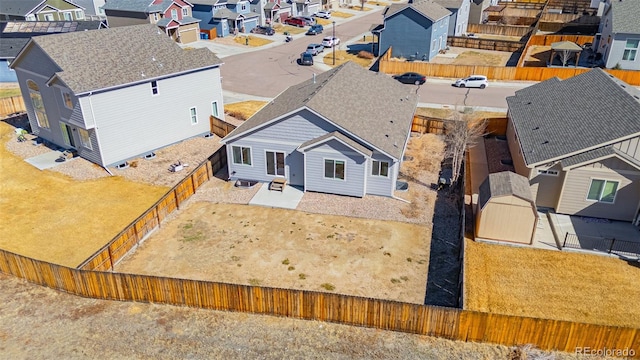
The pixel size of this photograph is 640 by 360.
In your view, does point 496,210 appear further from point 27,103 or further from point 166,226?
point 27,103

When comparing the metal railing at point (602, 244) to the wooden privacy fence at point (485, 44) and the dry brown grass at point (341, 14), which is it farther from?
the dry brown grass at point (341, 14)

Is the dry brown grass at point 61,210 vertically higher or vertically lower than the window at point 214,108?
lower

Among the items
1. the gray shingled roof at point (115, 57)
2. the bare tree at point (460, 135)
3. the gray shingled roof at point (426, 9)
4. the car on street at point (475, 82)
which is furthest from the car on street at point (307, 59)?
the bare tree at point (460, 135)

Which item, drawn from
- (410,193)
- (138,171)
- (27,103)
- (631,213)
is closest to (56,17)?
(27,103)

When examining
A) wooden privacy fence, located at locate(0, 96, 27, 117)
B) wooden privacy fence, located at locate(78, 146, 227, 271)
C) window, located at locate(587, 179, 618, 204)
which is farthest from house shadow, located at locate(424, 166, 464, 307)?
wooden privacy fence, located at locate(0, 96, 27, 117)

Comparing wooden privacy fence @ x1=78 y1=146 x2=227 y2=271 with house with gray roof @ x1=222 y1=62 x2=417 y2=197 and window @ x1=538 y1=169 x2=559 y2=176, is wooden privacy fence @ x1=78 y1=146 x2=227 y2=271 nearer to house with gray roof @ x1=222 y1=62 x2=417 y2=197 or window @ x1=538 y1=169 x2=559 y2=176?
house with gray roof @ x1=222 y1=62 x2=417 y2=197

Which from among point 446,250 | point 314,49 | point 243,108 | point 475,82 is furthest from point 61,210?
point 314,49
